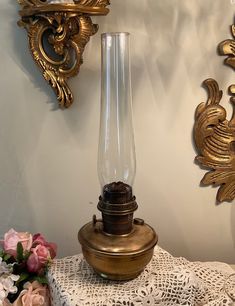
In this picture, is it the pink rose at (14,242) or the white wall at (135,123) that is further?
the white wall at (135,123)

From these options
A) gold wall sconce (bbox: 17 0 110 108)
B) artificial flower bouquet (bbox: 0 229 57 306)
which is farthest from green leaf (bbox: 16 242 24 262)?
gold wall sconce (bbox: 17 0 110 108)

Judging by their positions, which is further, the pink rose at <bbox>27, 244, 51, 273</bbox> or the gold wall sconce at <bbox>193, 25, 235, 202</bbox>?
the gold wall sconce at <bbox>193, 25, 235, 202</bbox>

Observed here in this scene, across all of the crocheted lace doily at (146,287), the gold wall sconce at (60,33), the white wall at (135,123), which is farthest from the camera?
the white wall at (135,123)

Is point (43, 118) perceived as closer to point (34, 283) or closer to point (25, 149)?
point (25, 149)

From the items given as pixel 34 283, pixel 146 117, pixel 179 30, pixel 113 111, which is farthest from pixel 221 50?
pixel 34 283

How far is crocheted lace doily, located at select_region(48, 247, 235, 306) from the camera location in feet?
2.60

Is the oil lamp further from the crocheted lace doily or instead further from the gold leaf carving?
the gold leaf carving

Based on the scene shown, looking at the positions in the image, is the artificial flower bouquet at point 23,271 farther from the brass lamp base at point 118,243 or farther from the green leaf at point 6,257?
the brass lamp base at point 118,243

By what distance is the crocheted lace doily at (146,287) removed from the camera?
79cm

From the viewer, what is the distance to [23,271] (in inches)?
34.7

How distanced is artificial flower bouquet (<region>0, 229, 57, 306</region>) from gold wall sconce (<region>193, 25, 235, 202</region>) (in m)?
0.48

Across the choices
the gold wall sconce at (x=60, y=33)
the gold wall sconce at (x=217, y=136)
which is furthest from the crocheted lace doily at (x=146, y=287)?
the gold wall sconce at (x=60, y=33)

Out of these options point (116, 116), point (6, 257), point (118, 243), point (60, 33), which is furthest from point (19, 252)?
point (60, 33)

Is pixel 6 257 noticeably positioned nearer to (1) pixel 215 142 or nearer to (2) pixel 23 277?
(2) pixel 23 277
